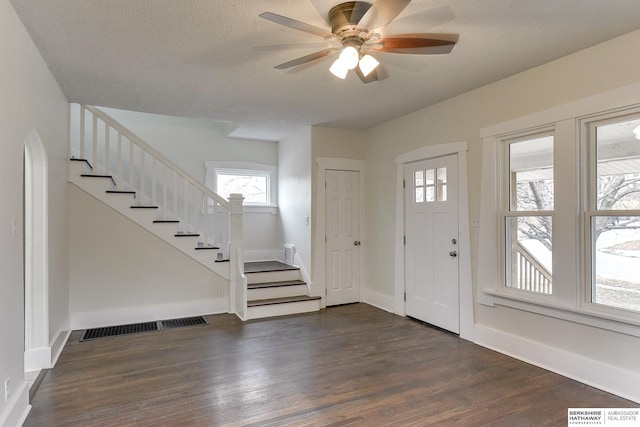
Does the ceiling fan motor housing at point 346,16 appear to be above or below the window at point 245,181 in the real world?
above

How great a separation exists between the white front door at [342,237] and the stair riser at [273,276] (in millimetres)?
526

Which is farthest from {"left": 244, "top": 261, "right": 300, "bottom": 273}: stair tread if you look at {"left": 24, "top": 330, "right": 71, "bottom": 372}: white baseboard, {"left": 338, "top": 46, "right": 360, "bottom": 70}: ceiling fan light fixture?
{"left": 338, "top": 46, "right": 360, "bottom": 70}: ceiling fan light fixture

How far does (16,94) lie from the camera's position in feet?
7.48

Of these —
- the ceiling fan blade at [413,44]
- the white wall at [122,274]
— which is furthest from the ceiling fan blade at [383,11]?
the white wall at [122,274]

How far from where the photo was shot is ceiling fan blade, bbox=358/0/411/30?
181 cm

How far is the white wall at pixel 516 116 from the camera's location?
8.51 feet

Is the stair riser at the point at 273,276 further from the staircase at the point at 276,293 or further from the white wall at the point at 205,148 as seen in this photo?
the white wall at the point at 205,148

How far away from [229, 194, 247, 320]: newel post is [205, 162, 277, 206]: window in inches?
48.7

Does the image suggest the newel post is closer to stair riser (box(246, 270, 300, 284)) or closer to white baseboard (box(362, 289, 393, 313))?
stair riser (box(246, 270, 300, 284))

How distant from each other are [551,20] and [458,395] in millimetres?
2643

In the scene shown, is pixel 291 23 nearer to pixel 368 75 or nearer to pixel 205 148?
pixel 368 75

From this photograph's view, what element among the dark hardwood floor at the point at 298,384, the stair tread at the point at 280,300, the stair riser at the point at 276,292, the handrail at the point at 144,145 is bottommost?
the dark hardwood floor at the point at 298,384

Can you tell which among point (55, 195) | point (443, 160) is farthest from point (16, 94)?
point (443, 160)

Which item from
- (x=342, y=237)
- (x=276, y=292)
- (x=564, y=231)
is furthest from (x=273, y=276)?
(x=564, y=231)
